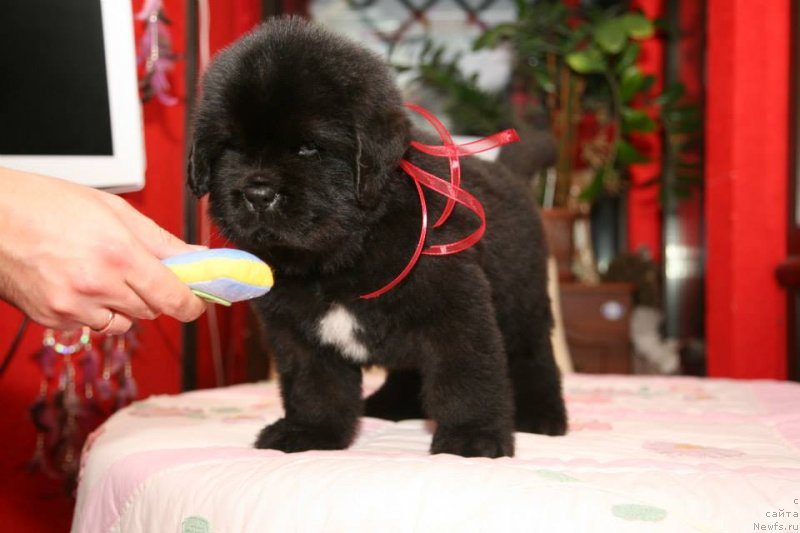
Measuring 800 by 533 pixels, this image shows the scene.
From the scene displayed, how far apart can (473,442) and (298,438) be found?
30 cm

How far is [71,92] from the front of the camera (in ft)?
4.81

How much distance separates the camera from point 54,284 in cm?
86

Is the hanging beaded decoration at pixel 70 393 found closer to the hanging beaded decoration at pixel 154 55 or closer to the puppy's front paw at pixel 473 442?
the hanging beaded decoration at pixel 154 55

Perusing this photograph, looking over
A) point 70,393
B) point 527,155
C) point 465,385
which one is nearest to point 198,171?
point 465,385

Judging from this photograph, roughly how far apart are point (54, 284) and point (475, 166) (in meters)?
0.90

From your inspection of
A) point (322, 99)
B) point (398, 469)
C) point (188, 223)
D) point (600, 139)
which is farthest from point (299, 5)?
point (398, 469)

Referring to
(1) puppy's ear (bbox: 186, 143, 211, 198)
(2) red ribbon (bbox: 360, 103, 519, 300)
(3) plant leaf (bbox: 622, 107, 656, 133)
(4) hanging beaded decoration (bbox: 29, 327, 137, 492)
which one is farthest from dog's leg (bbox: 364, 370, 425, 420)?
(3) plant leaf (bbox: 622, 107, 656, 133)

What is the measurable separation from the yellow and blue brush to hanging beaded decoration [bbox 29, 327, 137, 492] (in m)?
1.01

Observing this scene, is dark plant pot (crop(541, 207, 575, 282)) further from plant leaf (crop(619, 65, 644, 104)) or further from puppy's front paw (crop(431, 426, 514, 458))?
puppy's front paw (crop(431, 426, 514, 458))

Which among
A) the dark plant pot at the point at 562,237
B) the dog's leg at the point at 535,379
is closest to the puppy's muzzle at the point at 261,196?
the dog's leg at the point at 535,379

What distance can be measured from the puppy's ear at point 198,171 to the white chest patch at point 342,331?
29cm

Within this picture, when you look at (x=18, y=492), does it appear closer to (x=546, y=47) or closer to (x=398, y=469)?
(x=398, y=469)

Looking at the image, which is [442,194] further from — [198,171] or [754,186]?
[754,186]

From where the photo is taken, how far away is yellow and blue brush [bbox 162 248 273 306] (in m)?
0.97
